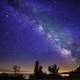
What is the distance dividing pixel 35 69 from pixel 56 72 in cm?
430

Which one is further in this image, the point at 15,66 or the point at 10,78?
the point at 15,66


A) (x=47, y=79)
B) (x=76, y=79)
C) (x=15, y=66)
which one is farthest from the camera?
(x=15, y=66)

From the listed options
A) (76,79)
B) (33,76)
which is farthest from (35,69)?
(76,79)

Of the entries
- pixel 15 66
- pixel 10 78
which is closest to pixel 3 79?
pixel 10 78

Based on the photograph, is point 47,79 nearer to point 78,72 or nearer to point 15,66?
point 78,72

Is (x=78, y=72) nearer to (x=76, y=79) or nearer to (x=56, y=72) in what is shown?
(x=76, y=79)

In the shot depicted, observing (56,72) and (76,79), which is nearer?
(76,79)

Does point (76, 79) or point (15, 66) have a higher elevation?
point (15, 66)

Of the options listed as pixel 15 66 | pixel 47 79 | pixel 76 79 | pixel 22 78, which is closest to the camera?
pixel 76 79

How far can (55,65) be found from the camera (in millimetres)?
47938

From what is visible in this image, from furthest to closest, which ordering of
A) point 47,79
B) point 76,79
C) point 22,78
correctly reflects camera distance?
point 22,78 → point 47,79 → point 76,79

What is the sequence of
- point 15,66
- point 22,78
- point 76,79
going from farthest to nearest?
point 15,66 < point 22,78 < point 76,79

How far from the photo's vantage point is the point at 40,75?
152ft

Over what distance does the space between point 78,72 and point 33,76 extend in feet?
30.4
